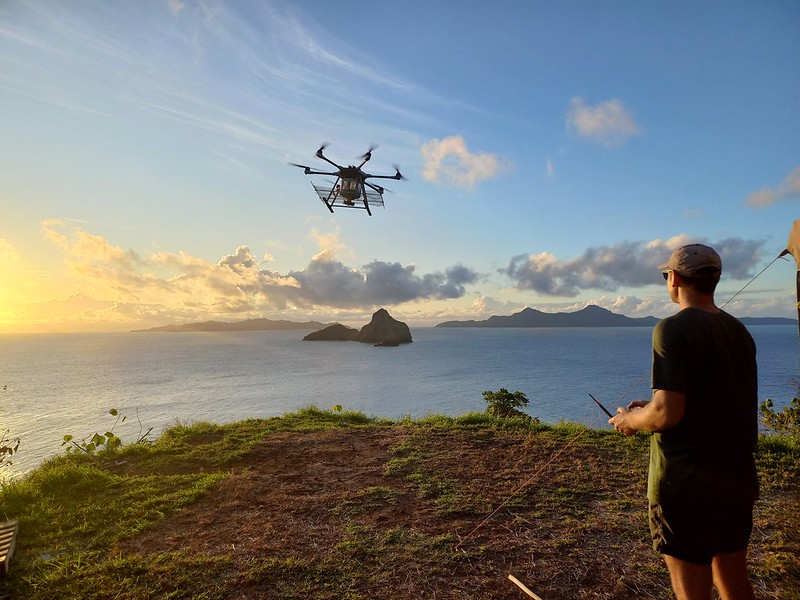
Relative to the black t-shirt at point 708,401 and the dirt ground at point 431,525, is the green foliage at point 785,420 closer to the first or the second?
the dirt ground at point 431,525

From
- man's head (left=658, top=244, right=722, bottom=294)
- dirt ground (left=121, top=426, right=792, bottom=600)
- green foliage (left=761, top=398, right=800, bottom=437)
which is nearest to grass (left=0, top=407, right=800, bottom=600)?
dirt ground (left=121, top=426, right=792, bottom=600)

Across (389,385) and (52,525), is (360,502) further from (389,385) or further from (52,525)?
(389,385)

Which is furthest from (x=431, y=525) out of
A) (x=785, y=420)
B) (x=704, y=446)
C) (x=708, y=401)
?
(x=785, y=420)

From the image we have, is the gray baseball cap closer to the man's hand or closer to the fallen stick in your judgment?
the man's hand

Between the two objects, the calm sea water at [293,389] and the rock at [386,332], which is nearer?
the calm sea water at [293,389]

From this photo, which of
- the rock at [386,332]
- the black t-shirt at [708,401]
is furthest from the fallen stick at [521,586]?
the rock at [386,332]

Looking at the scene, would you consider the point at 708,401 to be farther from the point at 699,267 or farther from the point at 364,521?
the point at 364,521
